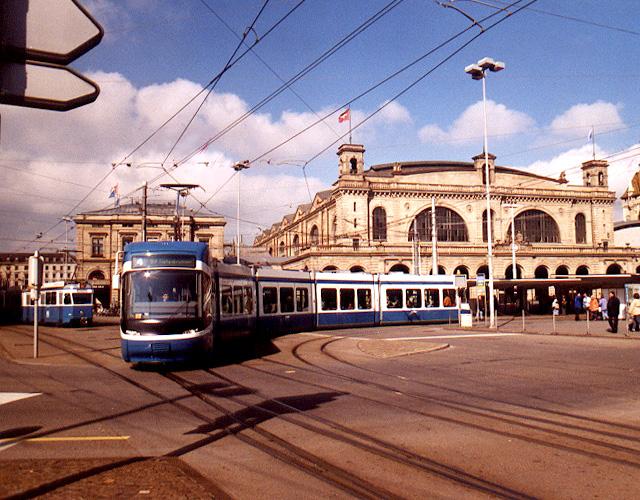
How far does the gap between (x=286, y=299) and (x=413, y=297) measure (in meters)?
11.1

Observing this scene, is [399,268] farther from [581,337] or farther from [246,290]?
[246,290]

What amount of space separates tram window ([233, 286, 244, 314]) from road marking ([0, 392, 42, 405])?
888cm

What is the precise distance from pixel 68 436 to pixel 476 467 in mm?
4921

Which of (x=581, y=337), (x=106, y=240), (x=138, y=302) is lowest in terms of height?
(x=581, y=337)

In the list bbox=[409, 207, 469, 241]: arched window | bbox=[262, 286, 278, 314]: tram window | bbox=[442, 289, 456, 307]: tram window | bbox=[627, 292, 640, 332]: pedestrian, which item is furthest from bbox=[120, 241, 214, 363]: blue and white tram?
bbox=[409, 207, 469, 241]: arched window

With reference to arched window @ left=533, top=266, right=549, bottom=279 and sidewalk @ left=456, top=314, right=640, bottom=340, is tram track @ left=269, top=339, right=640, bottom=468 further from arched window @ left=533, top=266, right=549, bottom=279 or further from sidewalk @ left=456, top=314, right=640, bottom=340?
arched window @ left=533, top=266, right=549, bottom=279

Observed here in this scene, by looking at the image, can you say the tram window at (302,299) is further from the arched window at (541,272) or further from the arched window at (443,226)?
the arched window at (541,272)

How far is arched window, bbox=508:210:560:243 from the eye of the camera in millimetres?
72000

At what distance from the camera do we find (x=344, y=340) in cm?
2408

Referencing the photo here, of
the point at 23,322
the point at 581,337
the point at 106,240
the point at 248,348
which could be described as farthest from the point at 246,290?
the point at 106,240

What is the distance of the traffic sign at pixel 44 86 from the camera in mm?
3160

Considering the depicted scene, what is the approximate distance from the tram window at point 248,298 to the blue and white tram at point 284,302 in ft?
→ 7.90

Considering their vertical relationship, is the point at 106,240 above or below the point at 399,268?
above

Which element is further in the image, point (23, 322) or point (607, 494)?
point (23, 322)
